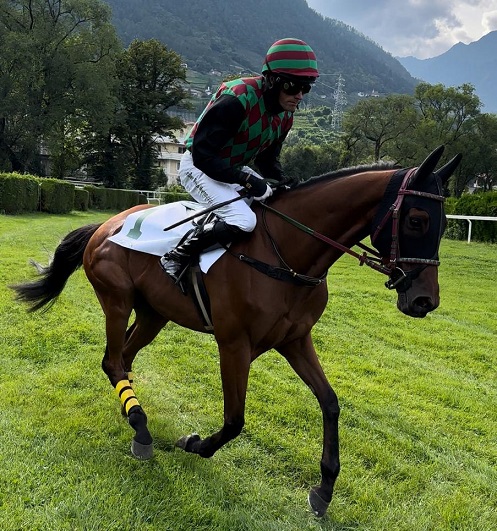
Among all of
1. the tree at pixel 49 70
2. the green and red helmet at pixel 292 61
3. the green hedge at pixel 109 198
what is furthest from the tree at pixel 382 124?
the green and red helmet at pixel 292 61

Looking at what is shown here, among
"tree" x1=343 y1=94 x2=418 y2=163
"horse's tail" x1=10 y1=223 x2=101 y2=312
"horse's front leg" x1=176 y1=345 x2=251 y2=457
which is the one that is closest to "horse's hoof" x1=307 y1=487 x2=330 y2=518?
"horse's front leg" x1=176 y1=345 x2=251 y2=457

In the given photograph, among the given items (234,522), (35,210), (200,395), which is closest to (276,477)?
(234,522)

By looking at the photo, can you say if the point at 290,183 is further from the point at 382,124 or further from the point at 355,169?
the point at 382,124

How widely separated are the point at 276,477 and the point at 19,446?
1780 mm

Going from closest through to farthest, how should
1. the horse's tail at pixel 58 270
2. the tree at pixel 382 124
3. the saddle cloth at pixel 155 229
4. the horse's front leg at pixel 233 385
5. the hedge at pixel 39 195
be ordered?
1. the horse's front leg at pixel 233 385
2. the saddle cloth at pixel 155 229
3. the horse's tail at pixel 58 270
4. the hedge at pixel 39 195
5. the tree at pixel 382 124

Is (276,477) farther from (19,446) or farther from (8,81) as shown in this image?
(8,81)

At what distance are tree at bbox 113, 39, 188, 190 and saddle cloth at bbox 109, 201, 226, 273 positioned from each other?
46.9 meters

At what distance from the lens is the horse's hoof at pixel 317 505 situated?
2.99m

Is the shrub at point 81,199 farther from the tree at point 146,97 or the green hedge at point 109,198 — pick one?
the tree at point 146,97

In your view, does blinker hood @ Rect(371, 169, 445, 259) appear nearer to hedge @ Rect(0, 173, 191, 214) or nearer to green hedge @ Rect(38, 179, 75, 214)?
hedge @ Rect(0, 173, 191, 214)

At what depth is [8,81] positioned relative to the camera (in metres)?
34.7

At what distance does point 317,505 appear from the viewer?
3002 millimetres

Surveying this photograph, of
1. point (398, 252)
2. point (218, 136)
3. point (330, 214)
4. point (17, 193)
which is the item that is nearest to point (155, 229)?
point (218, 136)

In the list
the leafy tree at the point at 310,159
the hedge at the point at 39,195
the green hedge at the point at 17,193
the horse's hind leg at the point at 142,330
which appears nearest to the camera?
the horse's hind leg at the point at 142,330
